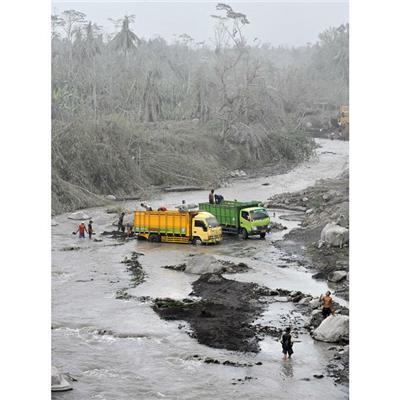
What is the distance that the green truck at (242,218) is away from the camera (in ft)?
83.0

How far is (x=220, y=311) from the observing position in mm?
16609

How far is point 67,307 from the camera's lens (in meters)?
17.8

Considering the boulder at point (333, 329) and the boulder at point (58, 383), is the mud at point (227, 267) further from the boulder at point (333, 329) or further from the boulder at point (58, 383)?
the boulder at point (58, 383)

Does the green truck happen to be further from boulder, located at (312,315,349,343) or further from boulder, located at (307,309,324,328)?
boulder, located at (312,315,349,343)

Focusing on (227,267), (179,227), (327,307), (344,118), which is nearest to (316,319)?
(327,307)

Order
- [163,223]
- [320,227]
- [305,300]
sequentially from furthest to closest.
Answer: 1. [320,227]
2. [163,223]
3. [305,300]

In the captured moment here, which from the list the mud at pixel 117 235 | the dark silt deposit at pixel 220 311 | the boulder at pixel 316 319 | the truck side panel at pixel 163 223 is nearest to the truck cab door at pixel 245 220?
the truck side panel at pixel 163 223

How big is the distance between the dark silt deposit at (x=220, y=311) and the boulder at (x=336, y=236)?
512 centimetres

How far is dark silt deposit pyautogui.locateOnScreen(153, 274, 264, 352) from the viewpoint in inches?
581

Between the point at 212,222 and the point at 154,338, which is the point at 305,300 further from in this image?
the point at 212,222

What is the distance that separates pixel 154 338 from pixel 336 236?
389 inches
